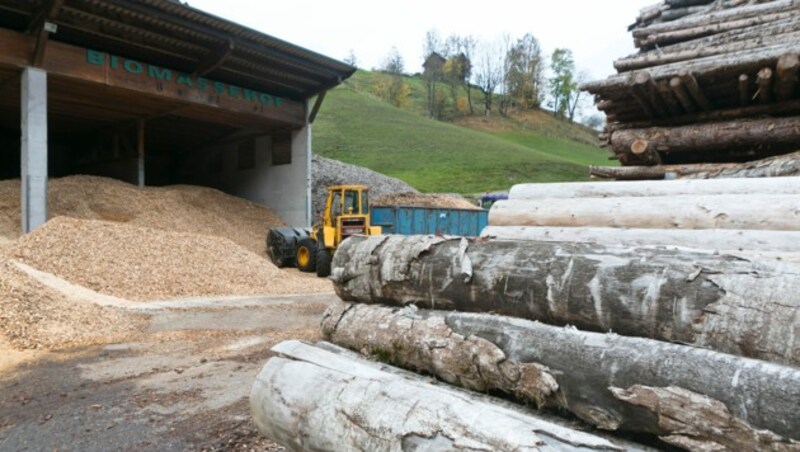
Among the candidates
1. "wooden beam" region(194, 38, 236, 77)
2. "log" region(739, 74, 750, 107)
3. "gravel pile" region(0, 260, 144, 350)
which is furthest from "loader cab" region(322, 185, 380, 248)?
"log" region(739, 74, 750, 107)

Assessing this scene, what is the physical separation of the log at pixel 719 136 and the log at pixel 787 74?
0.33 metres

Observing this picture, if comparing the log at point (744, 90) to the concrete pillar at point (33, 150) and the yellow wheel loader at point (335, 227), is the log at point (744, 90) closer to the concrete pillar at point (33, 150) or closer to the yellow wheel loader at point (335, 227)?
the yellow wheel loader at point (335, 227)

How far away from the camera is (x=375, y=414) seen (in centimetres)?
263

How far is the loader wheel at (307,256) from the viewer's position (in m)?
15.2

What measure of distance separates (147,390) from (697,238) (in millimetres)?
4954

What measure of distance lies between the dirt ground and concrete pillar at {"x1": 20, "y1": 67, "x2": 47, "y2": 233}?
7.57 meters

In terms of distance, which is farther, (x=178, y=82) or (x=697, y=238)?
(x=178, y=82)

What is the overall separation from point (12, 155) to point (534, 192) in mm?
28114

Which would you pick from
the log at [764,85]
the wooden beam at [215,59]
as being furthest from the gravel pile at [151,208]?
the log at [764,85]

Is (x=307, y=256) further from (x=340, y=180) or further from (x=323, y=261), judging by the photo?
(x=340, y=180)

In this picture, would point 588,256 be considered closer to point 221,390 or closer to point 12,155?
point 221,390

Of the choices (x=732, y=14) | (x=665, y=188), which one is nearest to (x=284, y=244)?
(x=732, y=14)

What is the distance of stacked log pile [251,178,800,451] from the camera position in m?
2.00

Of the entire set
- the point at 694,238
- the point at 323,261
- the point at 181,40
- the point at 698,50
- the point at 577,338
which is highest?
the point at 181,40
